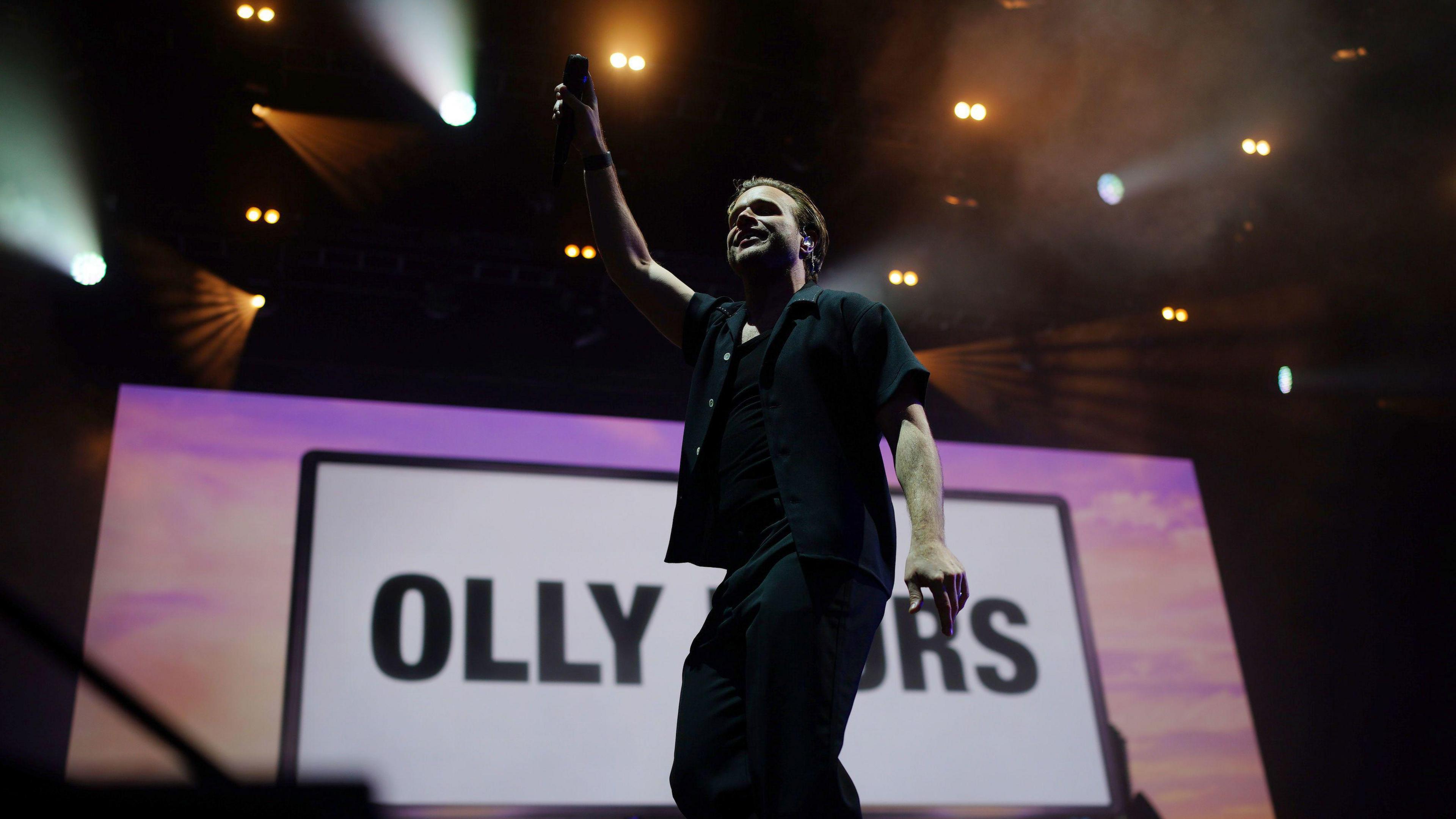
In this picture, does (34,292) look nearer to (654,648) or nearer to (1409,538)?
(654,648)

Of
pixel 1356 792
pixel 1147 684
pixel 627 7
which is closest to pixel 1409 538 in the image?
pixel 1356 792

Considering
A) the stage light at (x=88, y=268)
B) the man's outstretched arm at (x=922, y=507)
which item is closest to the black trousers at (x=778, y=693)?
the man's outstretched arm at (x=922, y=507)

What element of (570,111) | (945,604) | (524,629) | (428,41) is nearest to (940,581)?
(945,604)

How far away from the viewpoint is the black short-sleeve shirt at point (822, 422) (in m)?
1.58

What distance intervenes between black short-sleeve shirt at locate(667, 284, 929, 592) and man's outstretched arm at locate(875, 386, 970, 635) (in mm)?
26

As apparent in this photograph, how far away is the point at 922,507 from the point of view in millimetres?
1571

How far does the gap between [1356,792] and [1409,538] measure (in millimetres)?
1440

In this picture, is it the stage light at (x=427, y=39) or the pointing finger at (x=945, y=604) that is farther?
the stage light at (x=427, y=39)

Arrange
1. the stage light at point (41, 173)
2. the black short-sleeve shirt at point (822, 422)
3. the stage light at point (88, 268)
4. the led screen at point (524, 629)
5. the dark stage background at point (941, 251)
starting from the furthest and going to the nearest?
1. the stage light at point (88, 268)
2. the dark stage background at point (941, 251)
3. the led screen at point (524, 629)
4. the stage light at point (41, 173)
5. the black short-sleeve shirt at point (822, 422)

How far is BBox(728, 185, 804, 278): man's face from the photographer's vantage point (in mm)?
1949

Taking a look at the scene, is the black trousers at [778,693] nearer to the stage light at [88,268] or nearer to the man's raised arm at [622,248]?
the man's raised arm at [622,248]

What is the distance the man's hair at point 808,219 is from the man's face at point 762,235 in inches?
1.3

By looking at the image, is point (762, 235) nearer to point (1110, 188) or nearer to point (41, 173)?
point (41, 173)

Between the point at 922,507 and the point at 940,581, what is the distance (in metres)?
0.15
